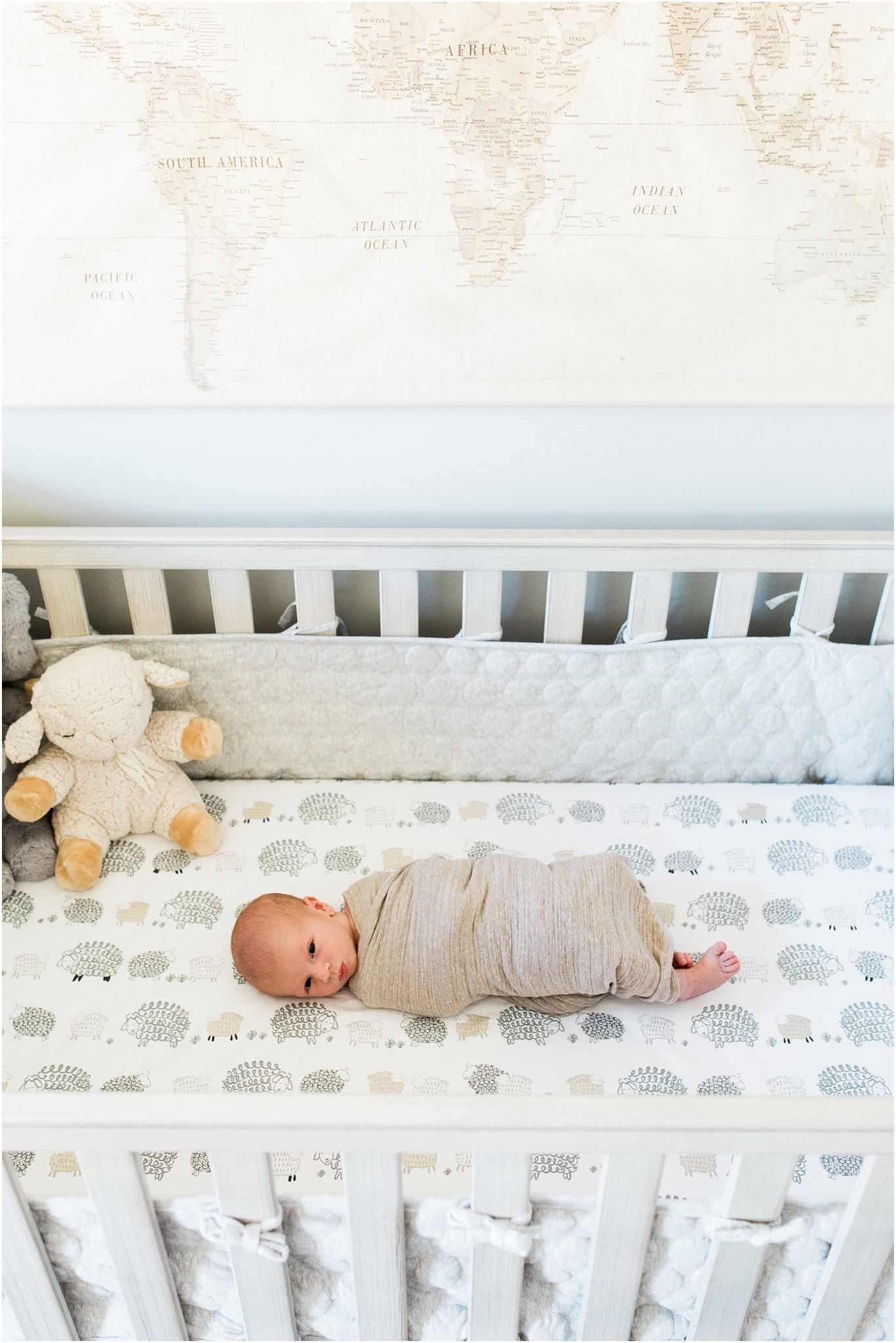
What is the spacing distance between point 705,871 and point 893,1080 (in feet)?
1.18

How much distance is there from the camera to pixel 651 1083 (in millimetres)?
1156

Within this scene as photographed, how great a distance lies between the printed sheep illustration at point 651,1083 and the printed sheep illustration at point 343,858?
470mm

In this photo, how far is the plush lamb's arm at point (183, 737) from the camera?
4.75ft

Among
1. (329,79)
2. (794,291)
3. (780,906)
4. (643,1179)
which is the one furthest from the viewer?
(780,906)

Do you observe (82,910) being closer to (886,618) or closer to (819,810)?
(819,810)

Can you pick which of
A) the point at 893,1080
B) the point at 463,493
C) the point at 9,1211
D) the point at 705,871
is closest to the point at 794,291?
the point at 463,493

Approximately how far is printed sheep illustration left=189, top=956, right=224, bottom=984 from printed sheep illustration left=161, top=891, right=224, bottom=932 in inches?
1.9

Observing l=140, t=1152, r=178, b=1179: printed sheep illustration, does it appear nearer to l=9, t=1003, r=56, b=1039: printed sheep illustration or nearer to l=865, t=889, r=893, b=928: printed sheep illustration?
l=9, t=1003, r=56, b=1039: printed sheep illustration

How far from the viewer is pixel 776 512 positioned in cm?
147

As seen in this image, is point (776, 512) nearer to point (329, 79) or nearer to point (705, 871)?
point (705, 871)

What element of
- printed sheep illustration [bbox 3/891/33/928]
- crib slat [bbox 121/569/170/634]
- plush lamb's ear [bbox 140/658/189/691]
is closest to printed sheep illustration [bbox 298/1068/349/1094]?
printed sheep illustration [bbox 3/891/33/928]

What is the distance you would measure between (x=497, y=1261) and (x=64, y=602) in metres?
1.05

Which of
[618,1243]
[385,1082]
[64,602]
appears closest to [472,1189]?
[618,1243]

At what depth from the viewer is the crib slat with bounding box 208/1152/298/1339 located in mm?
771
